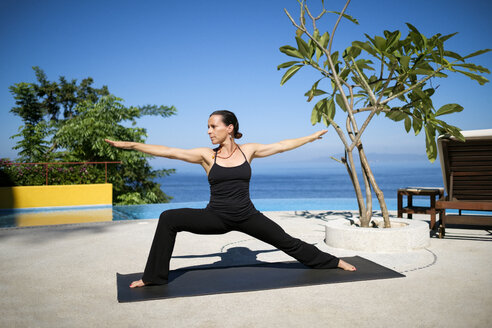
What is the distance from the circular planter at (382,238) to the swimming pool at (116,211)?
5.37m

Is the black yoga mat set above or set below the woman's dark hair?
below

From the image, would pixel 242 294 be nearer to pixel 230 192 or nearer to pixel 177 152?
pixel 230 192

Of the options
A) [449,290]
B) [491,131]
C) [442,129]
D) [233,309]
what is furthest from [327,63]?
[233,309]

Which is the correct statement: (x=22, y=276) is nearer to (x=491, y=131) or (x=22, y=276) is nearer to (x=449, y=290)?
(x=449, y=290)

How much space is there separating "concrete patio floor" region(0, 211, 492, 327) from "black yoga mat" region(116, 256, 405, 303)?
77 mm

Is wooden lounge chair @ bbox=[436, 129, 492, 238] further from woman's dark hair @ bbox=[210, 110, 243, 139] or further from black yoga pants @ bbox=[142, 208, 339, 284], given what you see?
woman's dark hair @ bbox=[210, 110, 243, 139]

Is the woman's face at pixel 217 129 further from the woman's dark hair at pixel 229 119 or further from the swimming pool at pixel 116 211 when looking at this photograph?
the swimming pool at pixel 116 211

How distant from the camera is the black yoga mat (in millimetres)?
2732

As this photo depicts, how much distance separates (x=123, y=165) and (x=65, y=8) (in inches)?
770

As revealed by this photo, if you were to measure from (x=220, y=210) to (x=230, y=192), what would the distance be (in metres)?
0.15

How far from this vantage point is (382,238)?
399 cm

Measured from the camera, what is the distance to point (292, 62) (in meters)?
4.54

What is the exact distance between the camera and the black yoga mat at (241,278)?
2732mm

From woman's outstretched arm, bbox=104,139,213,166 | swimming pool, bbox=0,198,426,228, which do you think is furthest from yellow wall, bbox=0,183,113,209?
woman's outstretched arm, bbox=104,139,213,166
